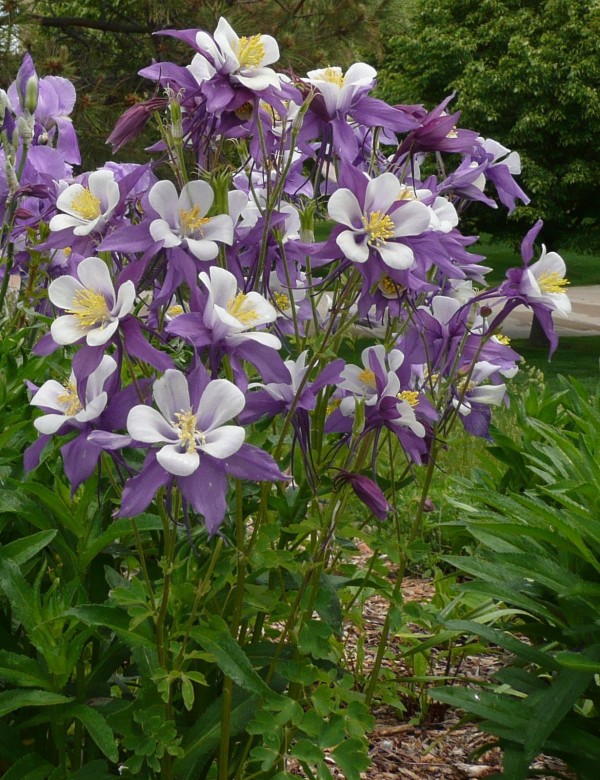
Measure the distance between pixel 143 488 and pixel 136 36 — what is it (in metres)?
8.65

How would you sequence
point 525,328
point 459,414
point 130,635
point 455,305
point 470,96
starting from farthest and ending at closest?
point 525,328 → point 470,96 → point 459,414 → point 455,305 → point 130,635

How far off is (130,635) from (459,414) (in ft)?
3.33

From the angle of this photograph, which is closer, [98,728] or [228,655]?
[228,655]

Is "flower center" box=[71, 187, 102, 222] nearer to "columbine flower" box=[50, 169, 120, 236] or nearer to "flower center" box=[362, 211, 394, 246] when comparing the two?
"columbine flower" box=[50, 169, 120, 236]

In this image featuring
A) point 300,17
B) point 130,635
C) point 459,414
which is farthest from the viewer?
point 300,17

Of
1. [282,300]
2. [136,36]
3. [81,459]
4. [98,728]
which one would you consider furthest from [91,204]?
[136,36]

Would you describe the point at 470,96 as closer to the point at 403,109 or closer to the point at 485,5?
the point at 485,5

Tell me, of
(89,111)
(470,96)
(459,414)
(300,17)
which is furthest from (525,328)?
(459,414)

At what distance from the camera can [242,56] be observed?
162 cm

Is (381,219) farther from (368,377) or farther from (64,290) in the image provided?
(64,290)

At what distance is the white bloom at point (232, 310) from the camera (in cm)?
143

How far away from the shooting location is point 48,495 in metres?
1.89

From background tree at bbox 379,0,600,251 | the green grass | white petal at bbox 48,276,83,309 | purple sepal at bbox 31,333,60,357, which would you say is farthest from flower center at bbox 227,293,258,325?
the green grass

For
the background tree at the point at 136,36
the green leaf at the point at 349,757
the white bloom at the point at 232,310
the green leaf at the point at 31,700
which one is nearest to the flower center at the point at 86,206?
the white bloom at the point at 232,310
